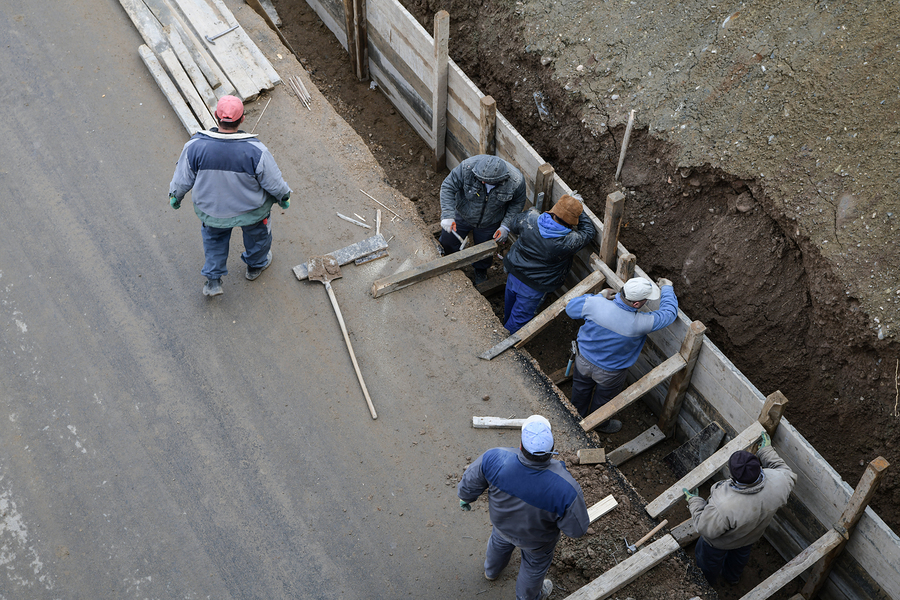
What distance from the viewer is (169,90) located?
858 centimetres

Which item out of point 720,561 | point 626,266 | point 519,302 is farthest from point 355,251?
point 720,561

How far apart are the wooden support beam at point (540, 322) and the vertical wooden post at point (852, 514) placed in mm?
2708

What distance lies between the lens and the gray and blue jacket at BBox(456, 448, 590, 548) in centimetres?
461

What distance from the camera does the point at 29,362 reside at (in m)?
6.63

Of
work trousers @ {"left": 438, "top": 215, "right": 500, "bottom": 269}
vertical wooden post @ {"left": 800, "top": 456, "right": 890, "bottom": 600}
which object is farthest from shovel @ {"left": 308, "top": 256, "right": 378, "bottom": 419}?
vertical wooden post @ {"left": 800, "top": 456, "right": 890, "bottom": 600}

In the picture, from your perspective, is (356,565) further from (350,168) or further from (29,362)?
(350,168)

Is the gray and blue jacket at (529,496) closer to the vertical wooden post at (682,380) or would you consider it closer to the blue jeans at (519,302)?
the vertical wooden post at (682,380)

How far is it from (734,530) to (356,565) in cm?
283

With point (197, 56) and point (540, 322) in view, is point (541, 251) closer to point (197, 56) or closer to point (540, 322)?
point (540, 322)

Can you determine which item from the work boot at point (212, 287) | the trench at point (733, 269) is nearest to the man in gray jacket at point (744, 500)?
the trench at point (733, 269)

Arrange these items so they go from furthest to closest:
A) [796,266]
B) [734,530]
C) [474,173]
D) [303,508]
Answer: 1. [474,173]
2. [796,266]
3. [303,508]
4. [734,530]

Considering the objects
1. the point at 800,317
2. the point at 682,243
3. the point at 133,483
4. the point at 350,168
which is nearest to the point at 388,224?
the point at 350,168

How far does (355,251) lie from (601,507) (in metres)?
3.42

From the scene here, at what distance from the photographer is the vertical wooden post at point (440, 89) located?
25.1 ft
